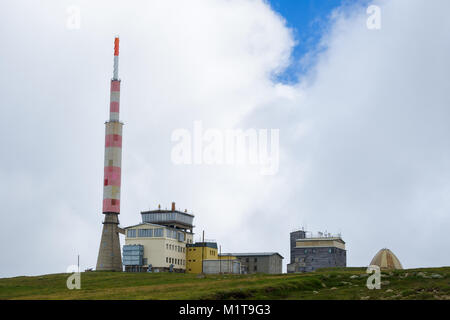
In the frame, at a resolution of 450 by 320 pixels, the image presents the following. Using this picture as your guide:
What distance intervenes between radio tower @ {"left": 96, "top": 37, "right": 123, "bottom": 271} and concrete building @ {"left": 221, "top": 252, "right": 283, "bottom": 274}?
22820 millimetres

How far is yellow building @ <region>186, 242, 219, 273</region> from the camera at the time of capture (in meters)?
119

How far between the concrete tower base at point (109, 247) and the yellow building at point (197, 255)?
45.0 feet

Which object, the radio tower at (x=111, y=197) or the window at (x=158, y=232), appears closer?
the radio tower at (x=111, y=197)

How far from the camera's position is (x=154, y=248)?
114 metres

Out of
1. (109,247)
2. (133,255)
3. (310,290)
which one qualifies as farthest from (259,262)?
(310,290)

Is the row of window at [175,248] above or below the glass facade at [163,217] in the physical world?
below

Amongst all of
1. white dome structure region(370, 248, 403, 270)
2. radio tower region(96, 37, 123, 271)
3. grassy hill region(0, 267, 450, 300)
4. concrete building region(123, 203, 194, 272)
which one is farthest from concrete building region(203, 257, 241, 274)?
grassy hill region(0, 267, 450, 300)

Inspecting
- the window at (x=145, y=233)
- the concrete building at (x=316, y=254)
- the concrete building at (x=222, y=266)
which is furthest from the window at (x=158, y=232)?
the concrete building at (x=316, y=254)

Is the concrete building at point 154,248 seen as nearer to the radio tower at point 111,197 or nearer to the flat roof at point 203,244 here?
the flat roof at point 203,244

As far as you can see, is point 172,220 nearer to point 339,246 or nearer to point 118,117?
point 118,117

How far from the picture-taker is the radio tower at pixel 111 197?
114 metres

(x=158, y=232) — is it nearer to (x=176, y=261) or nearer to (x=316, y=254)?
(x=176, y=261)

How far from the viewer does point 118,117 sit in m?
118
